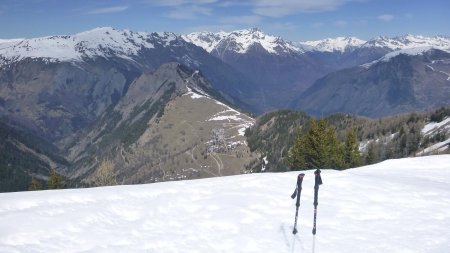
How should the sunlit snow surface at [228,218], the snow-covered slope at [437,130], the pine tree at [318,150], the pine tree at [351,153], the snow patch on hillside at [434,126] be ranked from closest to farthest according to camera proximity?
the sunlit snow surface at [228,218] → the pine tree at [318,150] → the pine tree at [351,153] → the snow-covered slope at [437,130] → the snow patch on hillside at [434,126]

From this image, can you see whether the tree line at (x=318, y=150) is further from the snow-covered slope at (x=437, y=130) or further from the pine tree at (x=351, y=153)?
the snow-covered slope at (x=437, y=130)

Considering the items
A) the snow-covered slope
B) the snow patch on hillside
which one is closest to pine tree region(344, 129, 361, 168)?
the snow-covered slope

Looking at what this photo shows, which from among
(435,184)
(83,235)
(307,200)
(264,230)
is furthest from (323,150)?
(83,235)

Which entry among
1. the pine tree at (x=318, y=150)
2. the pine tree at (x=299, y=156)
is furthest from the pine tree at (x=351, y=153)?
the pine tree at (x=299, y=156)

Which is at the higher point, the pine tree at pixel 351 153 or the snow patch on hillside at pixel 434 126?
the snow patch on hillside at pixel 434 126

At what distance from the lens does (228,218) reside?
24.7 metres

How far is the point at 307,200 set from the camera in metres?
28.6

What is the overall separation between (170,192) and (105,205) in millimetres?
5200

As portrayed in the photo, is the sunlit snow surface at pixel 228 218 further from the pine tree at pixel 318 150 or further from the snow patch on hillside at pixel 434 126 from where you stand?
the snow patch on hillside at pixel 434 126

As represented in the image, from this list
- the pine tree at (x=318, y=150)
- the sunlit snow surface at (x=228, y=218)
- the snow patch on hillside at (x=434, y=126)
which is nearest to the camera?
the sunlit snow surface at (x=228, y=218)

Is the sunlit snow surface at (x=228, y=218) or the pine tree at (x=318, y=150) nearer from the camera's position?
the sunlit snow surface at (x=228, y=218)

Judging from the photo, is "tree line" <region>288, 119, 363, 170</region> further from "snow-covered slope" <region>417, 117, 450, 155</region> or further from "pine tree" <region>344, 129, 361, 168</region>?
"snow-covered slope" <region>417, 117, 450, 155</region>

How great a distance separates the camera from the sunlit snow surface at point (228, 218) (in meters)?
21.1

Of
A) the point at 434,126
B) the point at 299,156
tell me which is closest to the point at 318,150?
the point at 299,156
